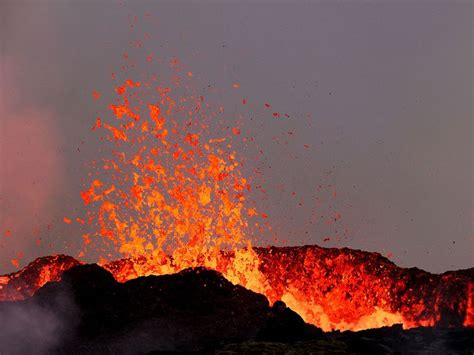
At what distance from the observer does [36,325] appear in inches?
1438

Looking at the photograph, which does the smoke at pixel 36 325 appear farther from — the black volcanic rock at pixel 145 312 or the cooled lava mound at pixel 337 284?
the cooled lava mound at pixel 337 284

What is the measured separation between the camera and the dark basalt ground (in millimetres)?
34438

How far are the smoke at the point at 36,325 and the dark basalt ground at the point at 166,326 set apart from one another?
46 millimetres

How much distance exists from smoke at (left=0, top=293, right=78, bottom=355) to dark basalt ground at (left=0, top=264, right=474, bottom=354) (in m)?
0.05

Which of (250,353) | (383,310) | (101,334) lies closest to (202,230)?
(383,310)

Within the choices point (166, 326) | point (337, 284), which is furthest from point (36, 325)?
point (337, 284)

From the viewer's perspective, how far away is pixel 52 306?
37906 millimetres

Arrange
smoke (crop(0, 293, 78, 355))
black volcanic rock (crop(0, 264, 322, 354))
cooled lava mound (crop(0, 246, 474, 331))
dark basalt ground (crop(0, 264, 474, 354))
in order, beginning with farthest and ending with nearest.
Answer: cooled lava mound (crop(0, 246, 474, 331)), black volcanic rock (crop(0, 264, 322, 354)), smoke (crop(0, 293, 78, 355)), dark basalt ground (crop(0, 264, 474, 354))

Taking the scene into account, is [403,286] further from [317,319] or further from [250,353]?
[250,353]

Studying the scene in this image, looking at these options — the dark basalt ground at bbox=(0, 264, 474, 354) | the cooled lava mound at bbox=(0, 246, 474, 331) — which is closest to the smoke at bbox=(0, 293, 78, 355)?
the dark basalt ground at bbox=(0, 264, 474, 354)

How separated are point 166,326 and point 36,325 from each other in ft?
19.4

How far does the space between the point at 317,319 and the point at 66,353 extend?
1797cm

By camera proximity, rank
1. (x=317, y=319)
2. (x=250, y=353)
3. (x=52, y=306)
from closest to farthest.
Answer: (x=250, y=353), (x=52, y=306), (x=317, y=319)

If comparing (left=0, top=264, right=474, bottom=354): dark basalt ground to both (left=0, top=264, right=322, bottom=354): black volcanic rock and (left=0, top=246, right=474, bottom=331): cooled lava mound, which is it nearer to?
(left=0, top=264, right=322, bottom=354): black volcanic rock
